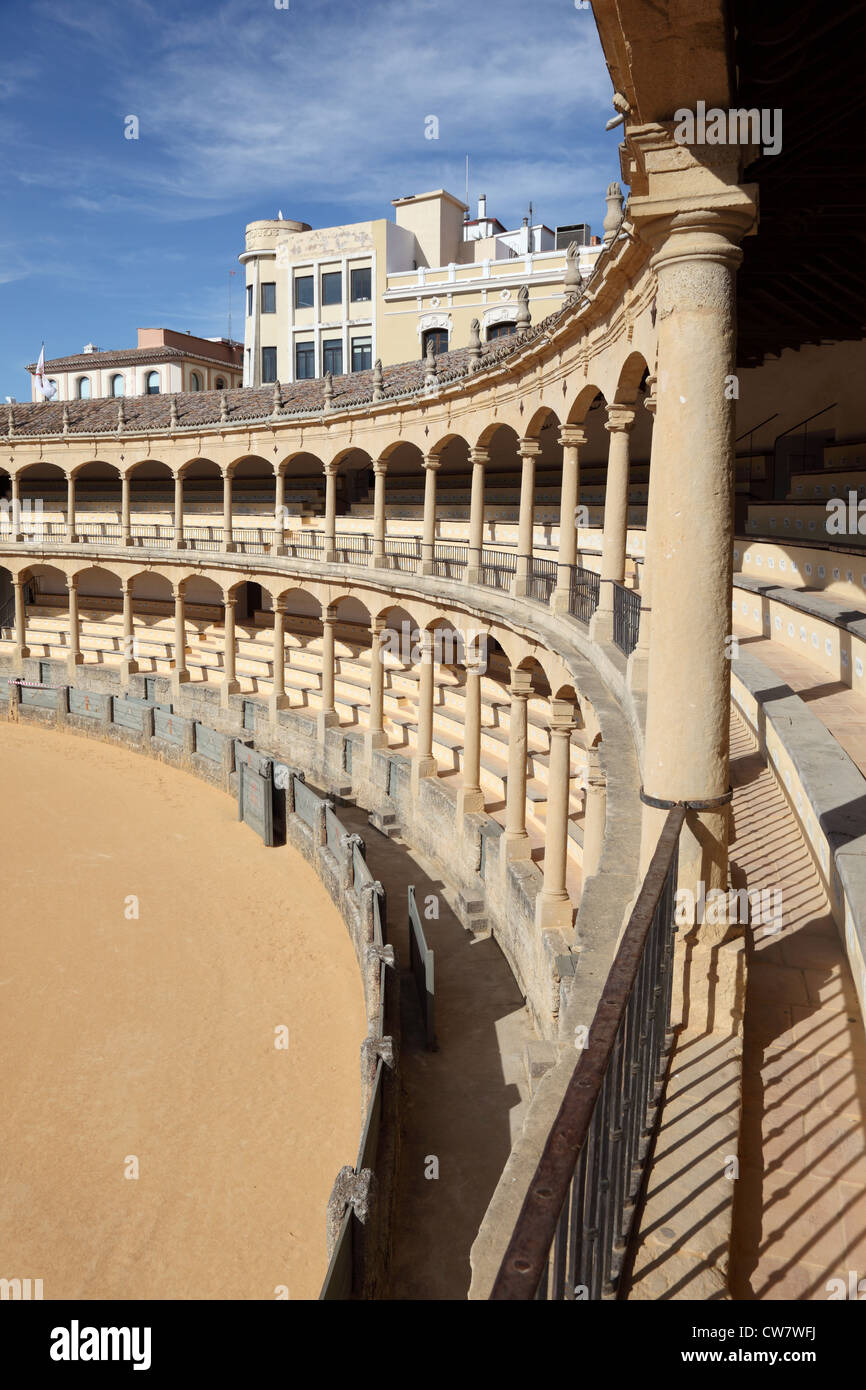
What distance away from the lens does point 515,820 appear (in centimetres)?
1575

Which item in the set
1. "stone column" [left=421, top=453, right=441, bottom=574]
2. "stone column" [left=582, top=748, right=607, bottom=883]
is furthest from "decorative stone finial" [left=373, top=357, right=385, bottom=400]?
"stone column" [left=582, top=748, right=607, bottom=883]

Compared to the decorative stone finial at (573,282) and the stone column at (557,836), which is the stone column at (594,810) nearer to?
the stone column at (557,836)

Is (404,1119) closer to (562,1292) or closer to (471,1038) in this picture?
(471,1038)

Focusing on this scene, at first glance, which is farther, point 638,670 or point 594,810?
point 594,810

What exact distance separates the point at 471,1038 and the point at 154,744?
1622cm

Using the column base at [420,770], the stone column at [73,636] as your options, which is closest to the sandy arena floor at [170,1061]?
the column base at [420,770]

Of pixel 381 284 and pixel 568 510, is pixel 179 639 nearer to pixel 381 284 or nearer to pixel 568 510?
pixel 381 284

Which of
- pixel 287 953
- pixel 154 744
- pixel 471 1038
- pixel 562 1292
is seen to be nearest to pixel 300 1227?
pixel 471 1038

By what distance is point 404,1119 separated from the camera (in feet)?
36.7

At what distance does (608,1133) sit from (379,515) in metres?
21.9

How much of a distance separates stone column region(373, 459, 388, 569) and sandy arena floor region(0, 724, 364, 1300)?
7257 millimetres

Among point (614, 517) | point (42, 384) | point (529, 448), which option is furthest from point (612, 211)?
point (42, 384)

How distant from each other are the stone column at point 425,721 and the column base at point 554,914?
6855mm

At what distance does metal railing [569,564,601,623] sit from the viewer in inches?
527
